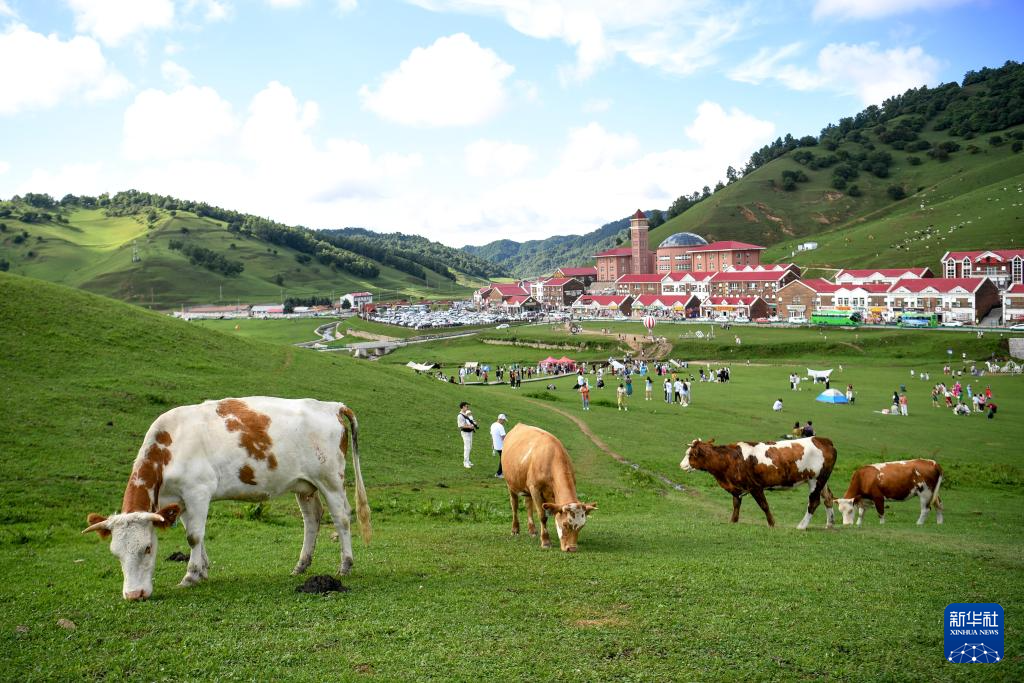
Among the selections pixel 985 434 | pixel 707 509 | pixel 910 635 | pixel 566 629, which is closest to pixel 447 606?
pixel 566 629

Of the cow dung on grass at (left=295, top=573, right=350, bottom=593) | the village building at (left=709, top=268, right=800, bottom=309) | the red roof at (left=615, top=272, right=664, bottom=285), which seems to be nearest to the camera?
the cow dung on grass at (left=295, top=573, right=350, bottom=593)

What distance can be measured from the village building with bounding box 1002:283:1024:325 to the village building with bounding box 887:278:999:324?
13.5ft

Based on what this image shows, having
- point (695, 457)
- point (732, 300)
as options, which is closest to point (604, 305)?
point (732, 300)

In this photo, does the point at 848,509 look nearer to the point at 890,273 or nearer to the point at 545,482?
the point at 545,482

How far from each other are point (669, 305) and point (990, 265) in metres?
61.2

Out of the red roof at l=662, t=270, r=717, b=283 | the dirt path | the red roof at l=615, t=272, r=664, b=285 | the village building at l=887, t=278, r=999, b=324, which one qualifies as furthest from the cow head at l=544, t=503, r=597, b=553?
the red roof at l=615, t=272, r=664, b=285

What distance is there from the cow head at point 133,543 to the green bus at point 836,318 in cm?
12167

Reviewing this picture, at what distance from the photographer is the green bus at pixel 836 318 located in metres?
122

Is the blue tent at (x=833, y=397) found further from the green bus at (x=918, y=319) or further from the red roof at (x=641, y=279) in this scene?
the red roof at (x=641, y=279)

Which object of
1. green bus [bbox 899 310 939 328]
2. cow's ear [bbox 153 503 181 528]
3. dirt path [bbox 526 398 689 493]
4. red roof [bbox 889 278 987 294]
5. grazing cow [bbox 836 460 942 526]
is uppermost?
red roof [bbox 889 278 987 294]

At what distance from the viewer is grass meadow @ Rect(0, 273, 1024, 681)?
8930 millimetres

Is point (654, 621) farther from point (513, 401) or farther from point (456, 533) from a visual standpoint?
point (513, 401)

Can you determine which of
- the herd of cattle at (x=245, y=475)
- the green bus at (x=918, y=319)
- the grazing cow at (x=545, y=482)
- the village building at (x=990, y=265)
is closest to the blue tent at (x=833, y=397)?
the grazing cow at (x=545, y=482)

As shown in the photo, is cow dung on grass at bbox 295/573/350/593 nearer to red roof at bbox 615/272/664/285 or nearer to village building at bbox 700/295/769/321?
village building at bbox 700/295/769/321
